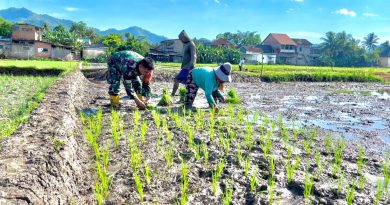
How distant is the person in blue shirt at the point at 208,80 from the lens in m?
5.80

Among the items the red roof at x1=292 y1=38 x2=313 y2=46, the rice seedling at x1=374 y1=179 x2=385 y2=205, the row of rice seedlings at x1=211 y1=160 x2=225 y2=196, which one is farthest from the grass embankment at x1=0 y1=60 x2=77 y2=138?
the red roof at x1=292 y1=38 x2=313 y2=46

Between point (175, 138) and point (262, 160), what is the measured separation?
1.17 meters

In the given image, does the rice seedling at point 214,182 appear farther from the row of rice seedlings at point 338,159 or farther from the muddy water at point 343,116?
the muddy water at point 343,116

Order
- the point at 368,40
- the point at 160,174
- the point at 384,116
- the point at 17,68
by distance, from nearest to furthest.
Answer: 1. the point at 160,174
2. the point at 384,116
3. the point at 17,68
4. the point at 368,40

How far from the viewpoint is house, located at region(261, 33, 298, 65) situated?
171 feet

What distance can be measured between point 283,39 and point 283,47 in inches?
65.5

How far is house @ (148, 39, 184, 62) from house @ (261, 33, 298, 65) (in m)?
14.2

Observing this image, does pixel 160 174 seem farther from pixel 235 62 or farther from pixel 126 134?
pixel 235 62

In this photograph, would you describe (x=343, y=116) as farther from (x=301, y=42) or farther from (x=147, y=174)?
(x=301, y=42)

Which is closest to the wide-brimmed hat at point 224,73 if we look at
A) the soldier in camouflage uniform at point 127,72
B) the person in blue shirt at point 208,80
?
the person in blue shirt at point 208,80

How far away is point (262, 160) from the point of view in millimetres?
3748

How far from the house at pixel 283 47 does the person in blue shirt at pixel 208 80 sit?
4599cm

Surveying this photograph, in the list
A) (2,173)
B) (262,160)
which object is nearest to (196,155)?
(262,160)

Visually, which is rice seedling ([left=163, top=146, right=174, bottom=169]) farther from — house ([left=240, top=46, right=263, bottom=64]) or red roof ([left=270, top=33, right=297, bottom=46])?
red roof ([left=270, top=33, right=297, bottom=46])
